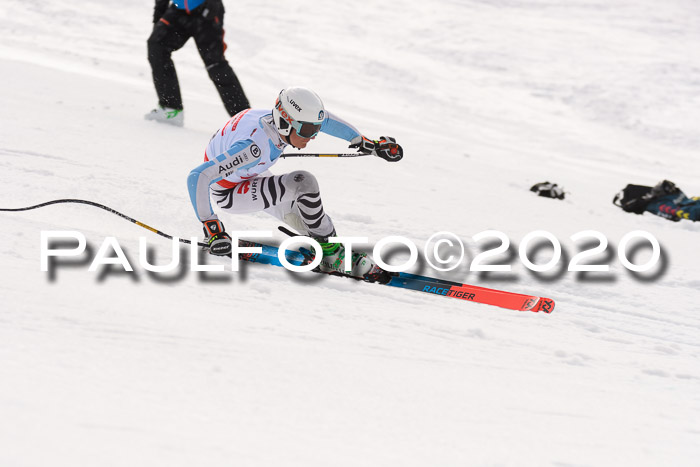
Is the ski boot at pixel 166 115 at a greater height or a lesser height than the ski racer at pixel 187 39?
lesser

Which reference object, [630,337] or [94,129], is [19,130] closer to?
[94,129]

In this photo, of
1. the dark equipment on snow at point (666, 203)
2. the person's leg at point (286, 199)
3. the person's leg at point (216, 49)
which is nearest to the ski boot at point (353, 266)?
the person's leg at point (286, 199)

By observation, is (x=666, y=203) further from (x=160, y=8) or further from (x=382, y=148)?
(x=160, y=8)

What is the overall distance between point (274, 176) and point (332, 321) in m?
1.16

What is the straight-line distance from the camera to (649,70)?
14266mm

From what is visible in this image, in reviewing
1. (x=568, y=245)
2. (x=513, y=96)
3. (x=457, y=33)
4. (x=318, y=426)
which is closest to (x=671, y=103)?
(x=513, y=96)

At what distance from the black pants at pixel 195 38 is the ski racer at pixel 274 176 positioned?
3052mm

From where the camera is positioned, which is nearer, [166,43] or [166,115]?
[166,43]

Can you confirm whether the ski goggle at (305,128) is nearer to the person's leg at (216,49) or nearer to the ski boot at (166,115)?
the person's leg at (216,49)

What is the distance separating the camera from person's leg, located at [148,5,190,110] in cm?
685

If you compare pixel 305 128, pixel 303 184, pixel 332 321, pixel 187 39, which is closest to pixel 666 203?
→ pixel 303 184

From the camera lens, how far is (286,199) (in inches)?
158

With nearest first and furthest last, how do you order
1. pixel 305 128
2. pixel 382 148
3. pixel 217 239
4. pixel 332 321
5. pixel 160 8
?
pixel 332 321, pixel 217 239, pixel 305 128, pixel 382 148, pixel 160 8

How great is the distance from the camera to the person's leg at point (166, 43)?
6848mm
